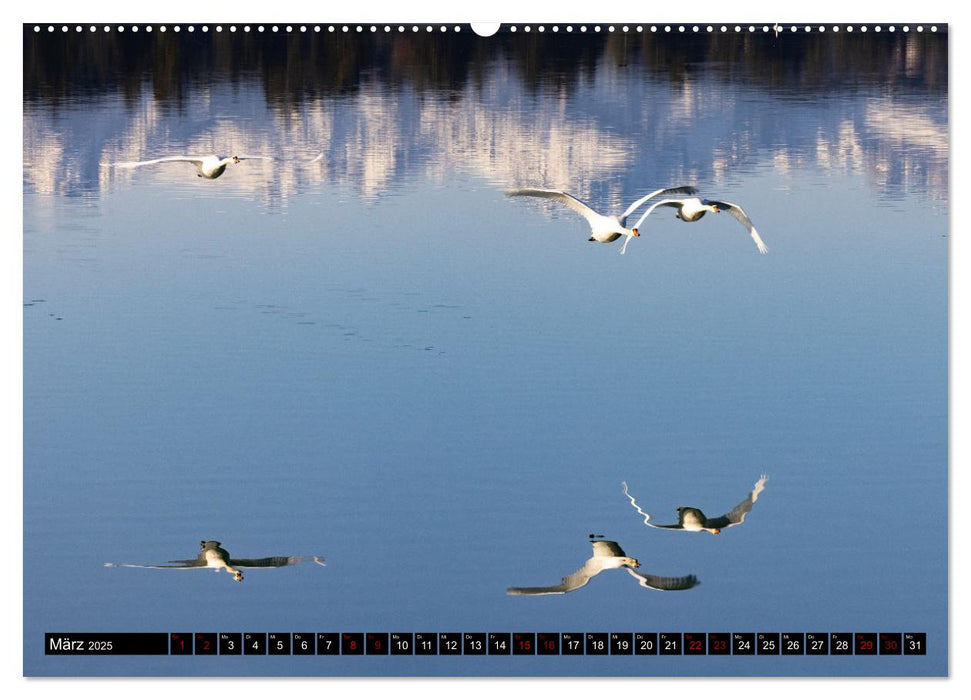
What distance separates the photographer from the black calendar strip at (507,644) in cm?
387

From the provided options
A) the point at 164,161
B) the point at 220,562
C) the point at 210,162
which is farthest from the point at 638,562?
the point at 164,161

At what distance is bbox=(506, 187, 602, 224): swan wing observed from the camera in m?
4.07

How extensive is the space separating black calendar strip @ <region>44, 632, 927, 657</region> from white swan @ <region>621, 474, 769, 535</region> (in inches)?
11.1

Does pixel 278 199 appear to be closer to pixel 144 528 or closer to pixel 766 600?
pixel 144 528

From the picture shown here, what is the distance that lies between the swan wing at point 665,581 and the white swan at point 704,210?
92 cm

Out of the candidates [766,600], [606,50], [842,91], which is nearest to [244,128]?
[606,50]

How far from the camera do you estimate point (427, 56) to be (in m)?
4.03

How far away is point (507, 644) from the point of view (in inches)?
152

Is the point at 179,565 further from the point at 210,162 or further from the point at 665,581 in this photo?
the point at 665,581

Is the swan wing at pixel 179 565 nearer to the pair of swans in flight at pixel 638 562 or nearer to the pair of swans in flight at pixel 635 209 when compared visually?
the pair of swans in flight at pixel 638 562

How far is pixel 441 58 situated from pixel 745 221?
0.94m

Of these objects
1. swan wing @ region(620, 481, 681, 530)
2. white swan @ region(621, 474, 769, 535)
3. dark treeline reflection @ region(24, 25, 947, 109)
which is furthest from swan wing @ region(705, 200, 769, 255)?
swan wing @ region(620, 481, 681, 530)

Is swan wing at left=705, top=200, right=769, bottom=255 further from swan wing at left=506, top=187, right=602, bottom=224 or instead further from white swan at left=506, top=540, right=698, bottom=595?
white swan at left=506, top=540, right=698, bottom=595

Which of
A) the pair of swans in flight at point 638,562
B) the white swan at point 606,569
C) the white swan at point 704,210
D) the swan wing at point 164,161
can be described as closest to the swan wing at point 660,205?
the white swan at point 704,210
